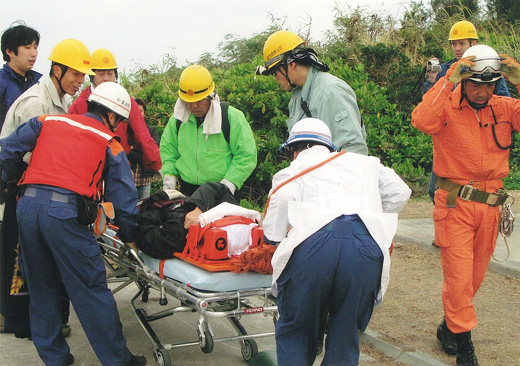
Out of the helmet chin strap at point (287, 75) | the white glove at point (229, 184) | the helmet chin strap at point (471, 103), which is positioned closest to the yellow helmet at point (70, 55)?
the white glove at point (229, 184)

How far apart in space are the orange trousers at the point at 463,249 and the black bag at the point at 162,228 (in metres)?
1.90

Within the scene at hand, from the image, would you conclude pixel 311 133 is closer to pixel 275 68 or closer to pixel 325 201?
pixel 325 201

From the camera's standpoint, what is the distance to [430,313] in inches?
212

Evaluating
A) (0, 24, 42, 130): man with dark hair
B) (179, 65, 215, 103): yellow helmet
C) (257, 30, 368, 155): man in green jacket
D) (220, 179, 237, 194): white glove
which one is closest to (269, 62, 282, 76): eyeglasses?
(257, 30, 368, 155): man in green jacket

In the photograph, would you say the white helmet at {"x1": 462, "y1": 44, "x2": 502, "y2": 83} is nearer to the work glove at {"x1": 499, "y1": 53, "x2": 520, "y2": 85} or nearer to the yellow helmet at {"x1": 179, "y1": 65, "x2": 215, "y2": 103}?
the work glove at {"x1": 499, "y1": 53, "x2": 520, "y2": 85}

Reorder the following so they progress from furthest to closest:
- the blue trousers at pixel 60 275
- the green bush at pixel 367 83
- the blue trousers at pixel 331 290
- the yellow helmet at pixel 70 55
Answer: the green bush at pixel 367 83, the yellow helmet at pixel 70 55, the blue trousers at pixel 60 275, the blue trousers at pixel 331 290

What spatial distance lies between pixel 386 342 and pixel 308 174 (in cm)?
207

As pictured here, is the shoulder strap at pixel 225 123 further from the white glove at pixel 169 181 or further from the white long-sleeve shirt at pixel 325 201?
the white long-sleeve shirt at pixel 325 201

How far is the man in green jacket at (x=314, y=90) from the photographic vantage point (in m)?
4.32

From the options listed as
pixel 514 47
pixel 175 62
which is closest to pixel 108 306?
pixel 175 62

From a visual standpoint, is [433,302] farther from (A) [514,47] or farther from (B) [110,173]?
(A) [514,47]

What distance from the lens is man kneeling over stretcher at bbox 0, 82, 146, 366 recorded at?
3.98 metres

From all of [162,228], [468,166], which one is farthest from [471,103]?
[162,228]

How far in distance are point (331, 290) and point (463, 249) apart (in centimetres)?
156
